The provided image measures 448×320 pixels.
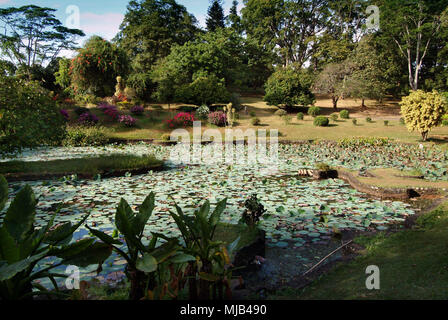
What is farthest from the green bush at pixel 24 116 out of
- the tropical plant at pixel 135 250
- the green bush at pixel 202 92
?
the green bush at pixel 202 92

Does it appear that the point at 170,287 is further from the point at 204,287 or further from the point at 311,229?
the point at 311,229

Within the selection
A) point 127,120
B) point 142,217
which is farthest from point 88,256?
point 127,120

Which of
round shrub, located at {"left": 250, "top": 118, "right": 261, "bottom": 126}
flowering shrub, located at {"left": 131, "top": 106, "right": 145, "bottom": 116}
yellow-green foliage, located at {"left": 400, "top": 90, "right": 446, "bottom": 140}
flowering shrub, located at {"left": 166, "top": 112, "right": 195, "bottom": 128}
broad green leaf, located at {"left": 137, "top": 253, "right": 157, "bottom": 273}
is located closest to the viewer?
broad green leaf, located at {"left": 137, "top": 253, "right": 157, "bottom": 273}

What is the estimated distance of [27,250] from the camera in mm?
1704

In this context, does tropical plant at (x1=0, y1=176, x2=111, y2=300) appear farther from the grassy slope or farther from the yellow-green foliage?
the grassy slope

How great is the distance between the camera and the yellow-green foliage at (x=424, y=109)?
1123 centimetres

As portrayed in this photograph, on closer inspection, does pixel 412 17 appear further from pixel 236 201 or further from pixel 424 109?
pixel 236 201

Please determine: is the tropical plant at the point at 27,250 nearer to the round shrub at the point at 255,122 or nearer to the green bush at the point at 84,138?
the green bush at the point at 84,138

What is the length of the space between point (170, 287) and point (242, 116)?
67.7ft

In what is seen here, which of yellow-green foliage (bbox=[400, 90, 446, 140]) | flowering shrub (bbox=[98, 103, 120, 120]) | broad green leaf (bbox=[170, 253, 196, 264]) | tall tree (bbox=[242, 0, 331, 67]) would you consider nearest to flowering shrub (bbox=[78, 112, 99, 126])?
flowering shrub (bbox=[98, 103, 120, 120])

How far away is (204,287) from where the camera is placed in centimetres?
175

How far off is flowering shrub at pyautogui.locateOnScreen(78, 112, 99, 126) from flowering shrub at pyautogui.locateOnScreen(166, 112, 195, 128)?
407 cm

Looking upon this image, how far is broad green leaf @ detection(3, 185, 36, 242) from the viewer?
5.93 feet

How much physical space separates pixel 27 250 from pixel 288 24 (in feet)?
126
